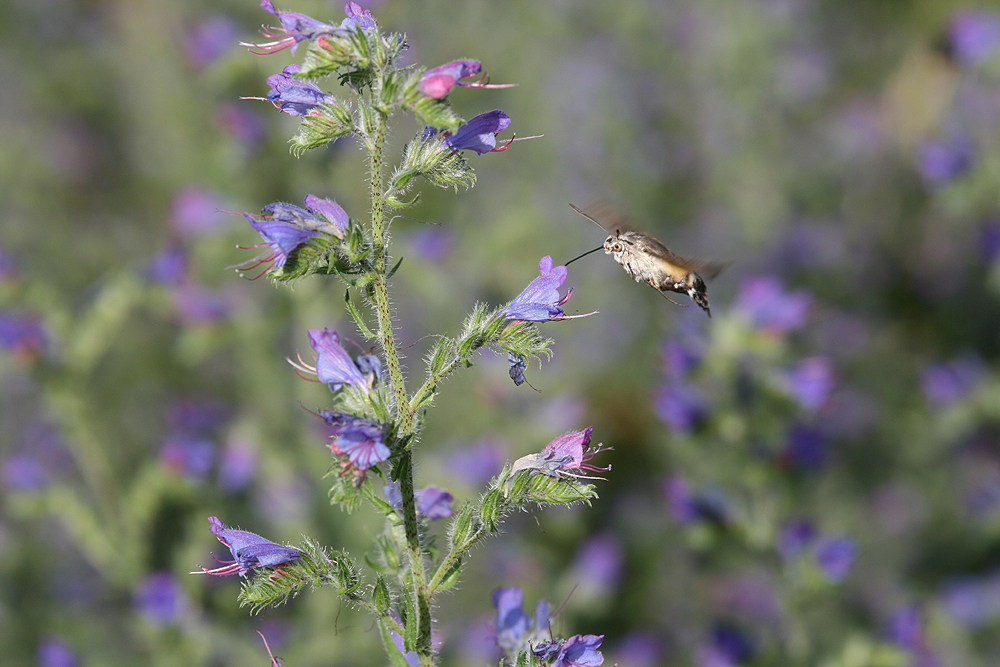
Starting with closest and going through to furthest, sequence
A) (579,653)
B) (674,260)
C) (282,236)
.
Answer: (282,236) → (579,653) → (674,260)

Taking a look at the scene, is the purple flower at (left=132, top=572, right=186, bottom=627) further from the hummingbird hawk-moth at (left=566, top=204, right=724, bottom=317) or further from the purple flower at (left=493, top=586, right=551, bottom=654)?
the hummingbird hawk-moth at (left=566, top=204, right=724, bottom=317)

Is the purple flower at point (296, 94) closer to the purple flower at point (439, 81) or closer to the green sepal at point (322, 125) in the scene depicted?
the green sepal at point (322, 125)

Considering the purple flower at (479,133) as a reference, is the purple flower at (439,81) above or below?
above

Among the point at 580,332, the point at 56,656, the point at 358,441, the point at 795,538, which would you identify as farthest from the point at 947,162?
the point at 56,656

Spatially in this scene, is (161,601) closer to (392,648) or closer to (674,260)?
(392,648)

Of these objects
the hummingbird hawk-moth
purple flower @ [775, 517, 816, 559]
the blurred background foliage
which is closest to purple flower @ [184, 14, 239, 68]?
the blurred background foliage

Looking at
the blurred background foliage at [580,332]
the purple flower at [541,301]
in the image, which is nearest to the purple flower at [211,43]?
the blurred background foliage at [580,332]

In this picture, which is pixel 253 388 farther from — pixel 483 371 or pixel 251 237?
pixel 483 371
